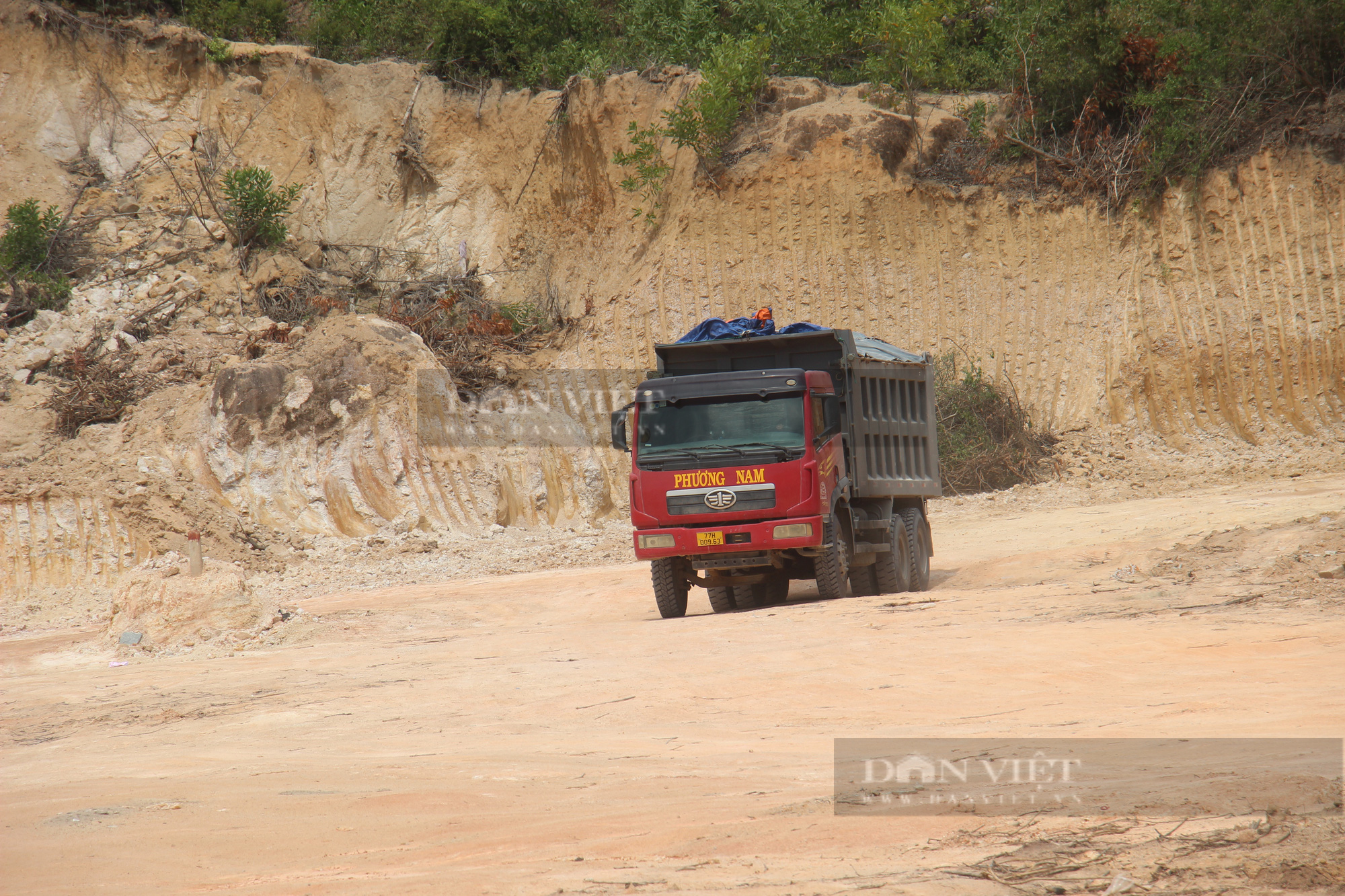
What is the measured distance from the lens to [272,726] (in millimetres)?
7508

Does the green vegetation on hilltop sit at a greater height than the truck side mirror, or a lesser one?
greater

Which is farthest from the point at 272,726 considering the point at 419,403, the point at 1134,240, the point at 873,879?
the point at 1134,240

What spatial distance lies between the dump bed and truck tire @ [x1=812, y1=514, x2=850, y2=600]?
32.8 inches

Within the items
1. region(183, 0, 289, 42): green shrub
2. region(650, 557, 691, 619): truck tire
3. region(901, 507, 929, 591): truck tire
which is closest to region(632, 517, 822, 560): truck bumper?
region(650, 557, 691, 619): truck tire

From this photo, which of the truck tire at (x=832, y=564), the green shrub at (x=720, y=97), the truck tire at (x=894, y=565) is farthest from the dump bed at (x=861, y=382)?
the green shrub at (x=720, y=97)

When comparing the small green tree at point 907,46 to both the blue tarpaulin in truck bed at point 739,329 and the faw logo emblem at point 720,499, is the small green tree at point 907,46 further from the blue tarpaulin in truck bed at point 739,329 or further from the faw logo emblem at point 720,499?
the faw logo emblem at point 720,499

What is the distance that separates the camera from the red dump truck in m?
11.1

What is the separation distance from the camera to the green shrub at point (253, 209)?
79.2ft

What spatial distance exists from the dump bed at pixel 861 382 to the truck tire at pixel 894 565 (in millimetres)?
476

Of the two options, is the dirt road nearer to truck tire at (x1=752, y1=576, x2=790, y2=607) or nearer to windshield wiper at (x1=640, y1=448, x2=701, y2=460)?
truck tire at (x1=752, y1=576, x2=790, y2=607)

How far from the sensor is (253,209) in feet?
79.7

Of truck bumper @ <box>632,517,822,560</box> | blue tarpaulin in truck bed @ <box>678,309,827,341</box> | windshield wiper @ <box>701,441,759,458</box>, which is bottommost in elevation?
truck bumper @ <box>632,517,822,560</box>

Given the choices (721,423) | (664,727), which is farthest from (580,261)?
(664,727)

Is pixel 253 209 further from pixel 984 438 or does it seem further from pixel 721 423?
pixel 721 423
